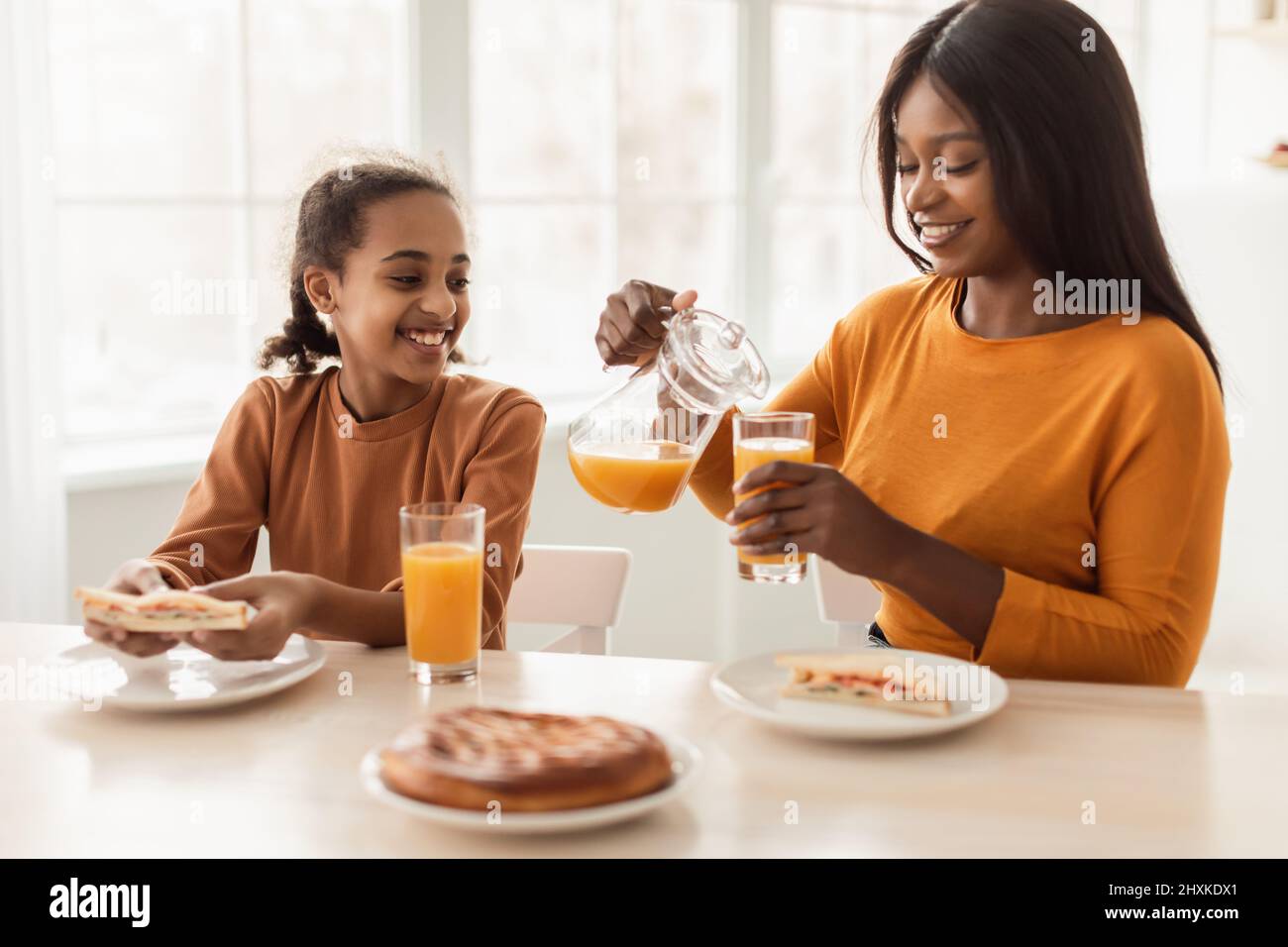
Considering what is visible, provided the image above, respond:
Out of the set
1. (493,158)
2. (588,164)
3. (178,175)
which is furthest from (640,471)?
(588,164)

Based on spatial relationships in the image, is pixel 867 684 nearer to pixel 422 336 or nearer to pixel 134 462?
pixel 422 336

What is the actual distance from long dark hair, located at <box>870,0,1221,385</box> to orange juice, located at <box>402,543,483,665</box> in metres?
0.65

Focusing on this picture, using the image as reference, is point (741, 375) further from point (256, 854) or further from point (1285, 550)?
point (1285, 550)

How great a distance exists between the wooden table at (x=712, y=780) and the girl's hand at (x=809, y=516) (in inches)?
5.8

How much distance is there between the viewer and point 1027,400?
4.63 ft

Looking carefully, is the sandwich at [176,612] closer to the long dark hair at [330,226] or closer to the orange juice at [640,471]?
the orange juice at [640,471]

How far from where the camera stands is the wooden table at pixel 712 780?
2.85 feet

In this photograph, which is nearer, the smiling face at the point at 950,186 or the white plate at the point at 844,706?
the white plate at the point at 844,706

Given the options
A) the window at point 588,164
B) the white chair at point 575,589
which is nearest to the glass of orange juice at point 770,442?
the white chair at point 575,589

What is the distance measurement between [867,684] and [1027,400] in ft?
1.50

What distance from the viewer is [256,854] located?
2.79 feet

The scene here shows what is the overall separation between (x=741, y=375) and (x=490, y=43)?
6.04ft

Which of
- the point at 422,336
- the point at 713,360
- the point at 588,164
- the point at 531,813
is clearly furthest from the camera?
the point at 588,164
